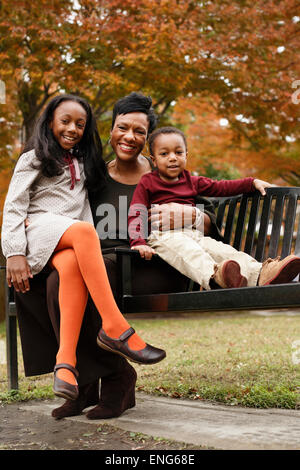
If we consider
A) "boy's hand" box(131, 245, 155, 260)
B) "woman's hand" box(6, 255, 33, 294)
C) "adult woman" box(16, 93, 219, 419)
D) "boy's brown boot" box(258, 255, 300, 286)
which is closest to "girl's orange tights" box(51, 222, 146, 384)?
"adult woman" box(16, 93, 219, 419)

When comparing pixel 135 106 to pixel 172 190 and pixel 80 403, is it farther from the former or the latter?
pixel 80 403

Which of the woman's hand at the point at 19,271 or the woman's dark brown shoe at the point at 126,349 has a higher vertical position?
the woman's hand at the point at 19,271

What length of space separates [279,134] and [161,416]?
6.75m

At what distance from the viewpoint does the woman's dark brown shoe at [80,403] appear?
2846mm

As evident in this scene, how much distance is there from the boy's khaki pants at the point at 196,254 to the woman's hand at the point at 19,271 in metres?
0.70

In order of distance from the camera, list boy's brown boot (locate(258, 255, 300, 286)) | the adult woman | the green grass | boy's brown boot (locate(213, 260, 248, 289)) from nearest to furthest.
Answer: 1. boy's brown boot (locate(258, 255, 300, 286))
2. boy's brown boot (locate(213, 260, 248, 289))
3. the adult woman
4. the green grass

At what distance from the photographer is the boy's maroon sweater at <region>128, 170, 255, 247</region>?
→ 3.09 metres

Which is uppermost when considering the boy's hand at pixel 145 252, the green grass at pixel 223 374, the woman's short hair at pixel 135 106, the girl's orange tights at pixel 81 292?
the woman's short hair at pixel 135 106

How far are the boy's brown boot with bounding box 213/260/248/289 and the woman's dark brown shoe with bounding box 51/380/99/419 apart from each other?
0.92 m

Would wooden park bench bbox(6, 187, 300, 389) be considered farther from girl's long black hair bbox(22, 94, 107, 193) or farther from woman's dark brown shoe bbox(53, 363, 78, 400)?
woman's dark brown shoe bbox(53, 363, 78, 400)

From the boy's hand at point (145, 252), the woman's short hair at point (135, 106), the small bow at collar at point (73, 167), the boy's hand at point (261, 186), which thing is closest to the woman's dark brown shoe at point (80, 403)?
the boy's hand at point (145, 252)

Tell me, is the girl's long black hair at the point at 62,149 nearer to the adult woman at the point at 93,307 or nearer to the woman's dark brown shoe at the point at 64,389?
the adult woman at the point at 93,307

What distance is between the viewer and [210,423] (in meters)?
2.56

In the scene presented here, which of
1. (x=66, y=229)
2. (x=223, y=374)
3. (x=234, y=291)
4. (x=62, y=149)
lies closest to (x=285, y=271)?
(x=234, y=291)
